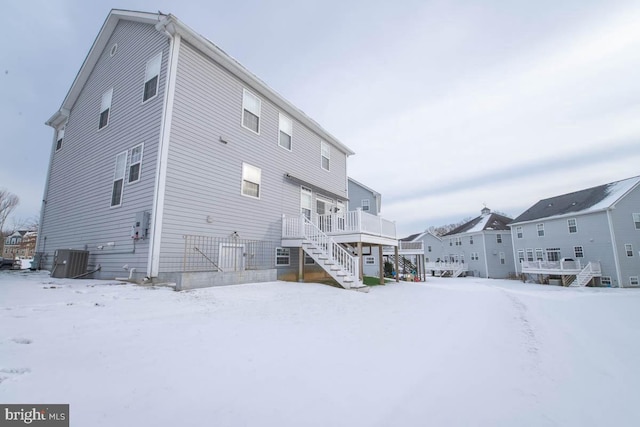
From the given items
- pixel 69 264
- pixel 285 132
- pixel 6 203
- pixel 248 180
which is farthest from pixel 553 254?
pixel 6 203

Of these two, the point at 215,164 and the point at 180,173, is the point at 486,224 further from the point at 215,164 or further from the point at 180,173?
the point at 180,173

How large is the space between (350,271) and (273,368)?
7.83m

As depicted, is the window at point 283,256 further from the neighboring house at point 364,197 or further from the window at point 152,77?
the neighboring house at point 364,197

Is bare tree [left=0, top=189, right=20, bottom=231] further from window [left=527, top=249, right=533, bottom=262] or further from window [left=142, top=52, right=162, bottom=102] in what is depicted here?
window [left=527, top=249, right=533, bottom=262]

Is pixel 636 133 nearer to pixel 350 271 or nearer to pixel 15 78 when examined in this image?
pixel 350 271

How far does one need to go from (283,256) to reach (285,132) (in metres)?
5.69

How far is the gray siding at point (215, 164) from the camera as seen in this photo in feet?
27.8

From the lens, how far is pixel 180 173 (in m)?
8.58

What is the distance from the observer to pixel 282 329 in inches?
182

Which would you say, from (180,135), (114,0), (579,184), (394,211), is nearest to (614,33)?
(180,135)

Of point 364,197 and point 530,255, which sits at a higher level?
point 364,197

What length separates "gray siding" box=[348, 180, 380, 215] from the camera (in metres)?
28.0

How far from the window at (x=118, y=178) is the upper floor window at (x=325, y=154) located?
9035mm

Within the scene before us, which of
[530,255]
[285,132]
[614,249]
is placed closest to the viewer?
[285,132]
